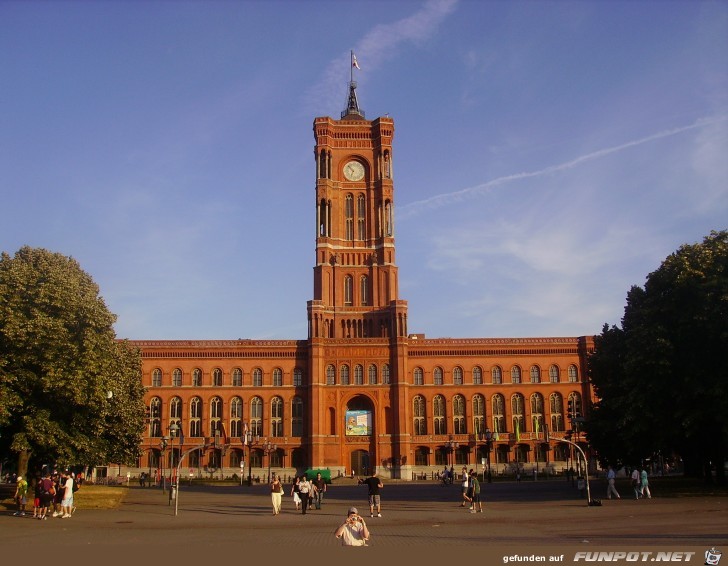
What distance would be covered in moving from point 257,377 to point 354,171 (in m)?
29.4

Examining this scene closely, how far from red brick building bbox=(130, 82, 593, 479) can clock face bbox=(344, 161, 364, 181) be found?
38.4 ft

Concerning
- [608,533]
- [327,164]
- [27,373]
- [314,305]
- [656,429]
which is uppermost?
[327,164]

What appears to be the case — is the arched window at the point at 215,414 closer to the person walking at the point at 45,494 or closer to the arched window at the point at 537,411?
the arched window at the point at 537,411

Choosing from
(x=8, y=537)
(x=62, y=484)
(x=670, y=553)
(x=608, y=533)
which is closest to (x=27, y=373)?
(x=62, y=484)

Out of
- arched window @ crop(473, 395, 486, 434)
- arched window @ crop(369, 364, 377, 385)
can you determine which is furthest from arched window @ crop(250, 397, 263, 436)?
arched window @ crop(473, 395, 486, 434)

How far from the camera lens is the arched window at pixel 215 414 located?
279ft

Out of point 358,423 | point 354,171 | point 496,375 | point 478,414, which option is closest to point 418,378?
point 478,414

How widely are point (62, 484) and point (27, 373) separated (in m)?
6.20

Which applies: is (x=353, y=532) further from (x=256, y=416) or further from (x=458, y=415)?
(x=458, y=415)

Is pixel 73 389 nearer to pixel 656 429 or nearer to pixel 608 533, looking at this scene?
pixel 608 533

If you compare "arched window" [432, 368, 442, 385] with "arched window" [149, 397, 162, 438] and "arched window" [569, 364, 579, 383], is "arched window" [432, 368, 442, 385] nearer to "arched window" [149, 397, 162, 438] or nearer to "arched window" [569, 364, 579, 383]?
"arched window" [569, 364, 579, 383]

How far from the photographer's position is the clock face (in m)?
95.7

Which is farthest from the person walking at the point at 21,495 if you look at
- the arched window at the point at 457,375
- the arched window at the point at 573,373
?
the arched window at the point at 573,373

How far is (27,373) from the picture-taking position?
121 feet
